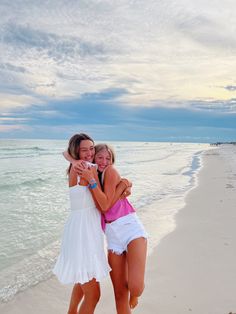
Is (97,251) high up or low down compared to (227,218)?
up

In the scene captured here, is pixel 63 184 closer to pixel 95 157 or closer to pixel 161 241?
pixel 161 241

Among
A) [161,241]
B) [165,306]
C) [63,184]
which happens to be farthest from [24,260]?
[63,184]

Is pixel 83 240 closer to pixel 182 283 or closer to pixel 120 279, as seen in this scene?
pixel 120 279

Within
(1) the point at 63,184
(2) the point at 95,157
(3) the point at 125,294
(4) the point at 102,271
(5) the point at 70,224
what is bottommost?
(1) the point at 63,184

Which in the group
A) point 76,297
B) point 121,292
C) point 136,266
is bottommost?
point 76,297

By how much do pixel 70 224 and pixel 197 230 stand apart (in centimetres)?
542

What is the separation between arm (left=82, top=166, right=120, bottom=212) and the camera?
336cm

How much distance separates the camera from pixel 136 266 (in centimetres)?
351

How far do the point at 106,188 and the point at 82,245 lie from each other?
0.61 meters

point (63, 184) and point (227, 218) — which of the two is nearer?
point (227, 218)

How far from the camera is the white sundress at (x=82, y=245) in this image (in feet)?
11.1

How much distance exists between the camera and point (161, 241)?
24.8 feet

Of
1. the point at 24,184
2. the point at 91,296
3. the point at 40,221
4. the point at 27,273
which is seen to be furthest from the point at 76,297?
the point at 24,184

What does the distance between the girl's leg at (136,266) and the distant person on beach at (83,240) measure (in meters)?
0.25
